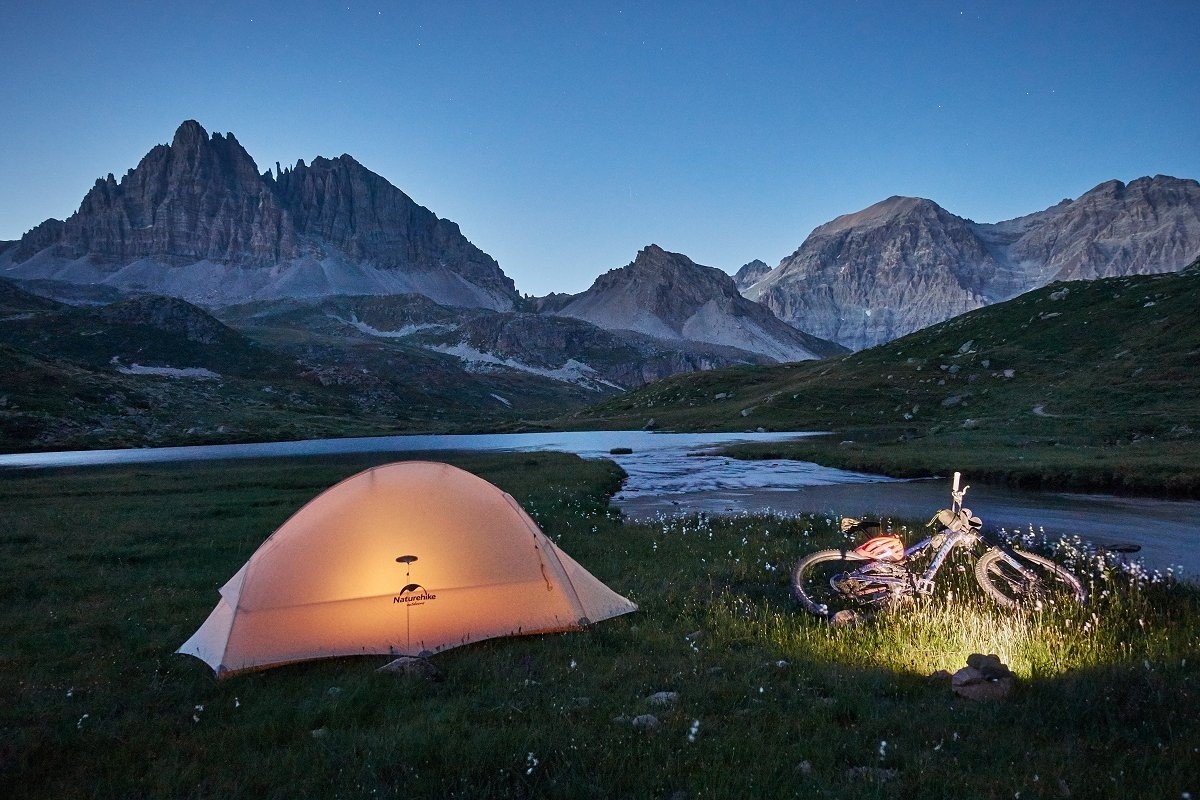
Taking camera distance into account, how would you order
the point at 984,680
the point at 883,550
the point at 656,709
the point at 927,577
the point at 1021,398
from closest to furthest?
the point at 984,680 → the point at 656,709 → the point at 927,577 → the point at 883,550 → the point at 1021,398

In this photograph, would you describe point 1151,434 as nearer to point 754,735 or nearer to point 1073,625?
point 1073,625

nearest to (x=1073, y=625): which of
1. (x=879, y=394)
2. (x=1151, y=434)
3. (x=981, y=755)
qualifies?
(x=981, y=755)

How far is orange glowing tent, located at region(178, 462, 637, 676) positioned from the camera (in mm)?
10312

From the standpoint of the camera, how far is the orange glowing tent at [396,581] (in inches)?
406

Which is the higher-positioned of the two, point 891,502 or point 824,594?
point 824,594

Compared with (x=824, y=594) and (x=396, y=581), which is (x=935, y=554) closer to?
(x=824, y=594)

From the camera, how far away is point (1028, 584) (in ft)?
35.4

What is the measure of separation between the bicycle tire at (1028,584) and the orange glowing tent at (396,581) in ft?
20.3

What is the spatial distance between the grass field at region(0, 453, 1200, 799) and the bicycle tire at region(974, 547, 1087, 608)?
35cm

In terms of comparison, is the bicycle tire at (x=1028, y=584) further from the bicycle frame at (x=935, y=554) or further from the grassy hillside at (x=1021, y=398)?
the grassy hillside at (x=1021, y=398)

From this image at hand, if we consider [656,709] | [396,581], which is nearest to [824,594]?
[656,709]

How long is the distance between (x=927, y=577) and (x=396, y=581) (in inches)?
351

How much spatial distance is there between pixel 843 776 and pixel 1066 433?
6122cm

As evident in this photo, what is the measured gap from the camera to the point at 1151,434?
49.9 meters
